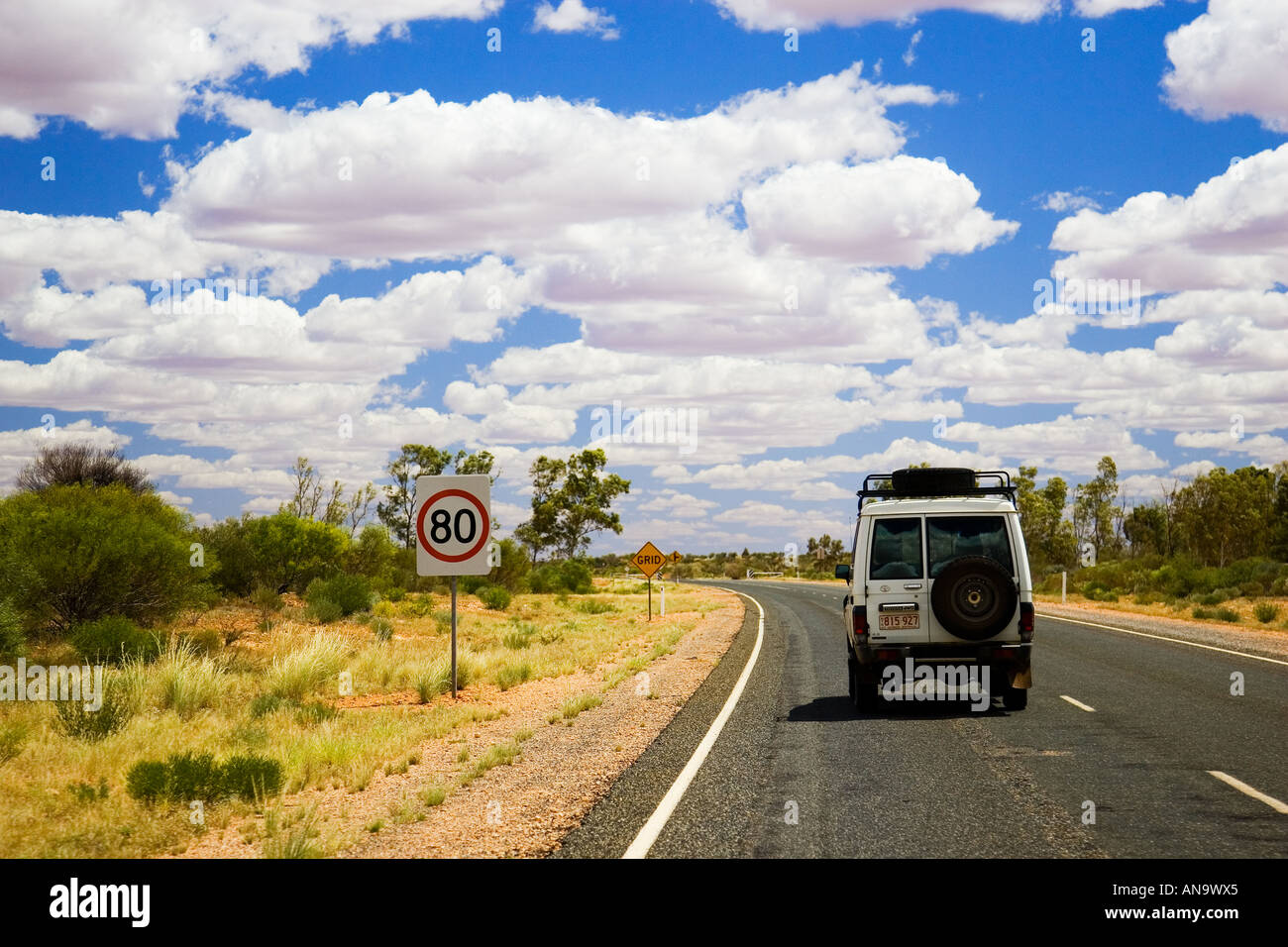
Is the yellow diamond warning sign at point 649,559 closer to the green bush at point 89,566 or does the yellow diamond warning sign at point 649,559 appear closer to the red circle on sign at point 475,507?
the green bush at point 89,566

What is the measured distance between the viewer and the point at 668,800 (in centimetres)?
866

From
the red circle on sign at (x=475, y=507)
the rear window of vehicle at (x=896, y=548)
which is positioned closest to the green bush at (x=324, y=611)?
the red circle on sign at (x=475, y=507)

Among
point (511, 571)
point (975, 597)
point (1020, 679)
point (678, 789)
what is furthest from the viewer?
point (511, 571)

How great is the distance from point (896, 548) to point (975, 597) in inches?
43.6

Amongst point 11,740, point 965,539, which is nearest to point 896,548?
point 965,539

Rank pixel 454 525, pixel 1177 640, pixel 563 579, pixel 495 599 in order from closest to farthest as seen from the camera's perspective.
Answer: pixel 454 525
pixel 1177 640
pixel 495 599
pixel 563 579

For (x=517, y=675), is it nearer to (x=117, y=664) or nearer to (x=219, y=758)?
(x=117, y=664)

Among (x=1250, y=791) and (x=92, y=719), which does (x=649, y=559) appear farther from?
(x=1250, y=791)

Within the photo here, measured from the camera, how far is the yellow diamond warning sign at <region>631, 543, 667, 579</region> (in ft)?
105

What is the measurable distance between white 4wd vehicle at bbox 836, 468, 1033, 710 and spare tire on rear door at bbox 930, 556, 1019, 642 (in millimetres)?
11

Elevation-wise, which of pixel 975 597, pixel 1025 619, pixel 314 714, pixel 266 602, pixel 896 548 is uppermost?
pixel 896 548

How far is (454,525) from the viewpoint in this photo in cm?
1538
